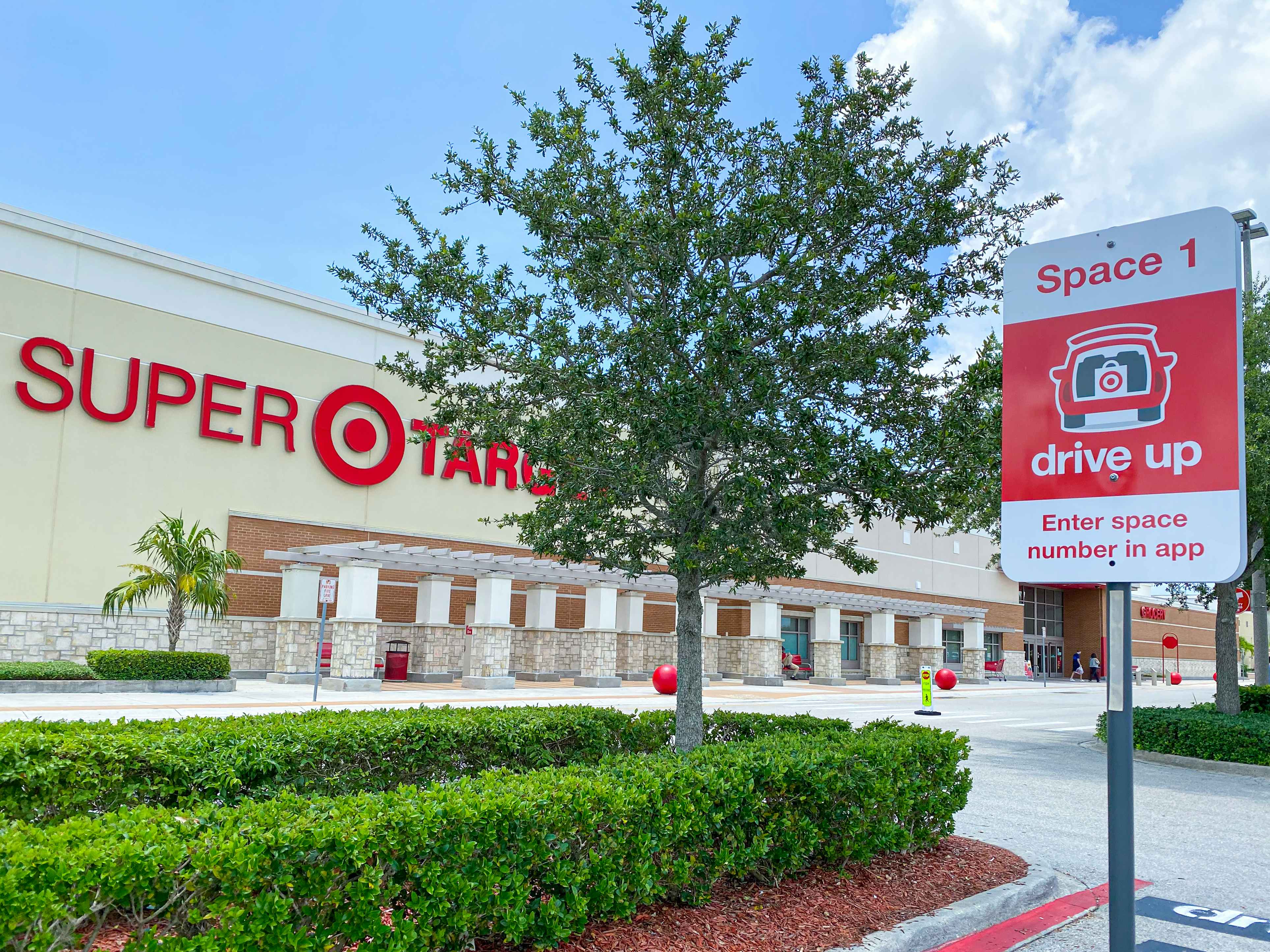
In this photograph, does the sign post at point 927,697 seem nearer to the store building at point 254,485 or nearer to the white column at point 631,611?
the store building at point 254,485

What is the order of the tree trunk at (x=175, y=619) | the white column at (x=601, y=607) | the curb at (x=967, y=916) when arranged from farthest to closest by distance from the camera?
the white column at (x=601, y=607), the tree trunk at (x=175, y=619), the curb at (x=967, y=916)

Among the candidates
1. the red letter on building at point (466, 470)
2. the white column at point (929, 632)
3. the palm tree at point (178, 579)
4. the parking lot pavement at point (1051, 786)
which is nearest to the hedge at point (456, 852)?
the parking lot pavement at point (1051, 786)

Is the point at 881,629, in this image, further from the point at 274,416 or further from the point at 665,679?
the point at 274,416

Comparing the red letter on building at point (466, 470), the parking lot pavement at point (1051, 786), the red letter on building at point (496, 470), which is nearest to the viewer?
the parking lot pavement at point (1051, 786)

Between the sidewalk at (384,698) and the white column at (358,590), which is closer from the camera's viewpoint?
the sidewalk at (384,698)

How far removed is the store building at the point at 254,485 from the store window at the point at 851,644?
16763 millimetres

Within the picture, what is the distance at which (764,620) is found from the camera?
130 feet

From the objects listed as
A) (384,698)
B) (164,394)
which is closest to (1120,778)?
(384,698)

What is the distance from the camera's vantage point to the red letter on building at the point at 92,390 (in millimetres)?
25688

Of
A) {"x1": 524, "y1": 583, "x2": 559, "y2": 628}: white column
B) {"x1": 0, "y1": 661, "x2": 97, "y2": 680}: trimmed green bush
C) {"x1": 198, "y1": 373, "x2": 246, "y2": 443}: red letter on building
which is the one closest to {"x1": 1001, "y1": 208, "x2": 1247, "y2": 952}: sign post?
{"x1": 0, "y1": 661, "x2": 97, "y2": 680}: trimmed green bush

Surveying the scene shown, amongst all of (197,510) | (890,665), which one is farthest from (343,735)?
(890,665)

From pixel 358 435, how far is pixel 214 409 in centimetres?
458

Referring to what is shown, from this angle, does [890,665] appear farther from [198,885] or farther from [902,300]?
[198,885]

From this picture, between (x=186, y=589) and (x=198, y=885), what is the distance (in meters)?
22.3
